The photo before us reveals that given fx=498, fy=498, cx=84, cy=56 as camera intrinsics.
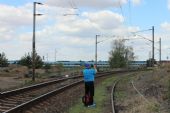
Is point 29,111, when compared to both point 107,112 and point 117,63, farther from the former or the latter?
point 117,63

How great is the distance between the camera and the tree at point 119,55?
518 feet

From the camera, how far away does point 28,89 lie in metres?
30.4

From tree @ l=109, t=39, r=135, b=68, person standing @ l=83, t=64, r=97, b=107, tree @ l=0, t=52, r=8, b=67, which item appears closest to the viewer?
person standing @ l=83, t=64, r=97, b=107

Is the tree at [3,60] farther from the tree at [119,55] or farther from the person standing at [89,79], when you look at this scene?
the person standing at [89,79]

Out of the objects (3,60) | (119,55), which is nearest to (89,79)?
(3,60)

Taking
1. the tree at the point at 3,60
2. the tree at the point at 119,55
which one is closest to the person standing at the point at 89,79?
the tree at the point at 3,60

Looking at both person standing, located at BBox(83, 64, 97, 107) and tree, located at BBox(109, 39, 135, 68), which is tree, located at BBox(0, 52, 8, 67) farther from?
person standing, located at BBox(83, 64, 97, 107)

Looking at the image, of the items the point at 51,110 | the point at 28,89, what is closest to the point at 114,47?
the point at 28,89

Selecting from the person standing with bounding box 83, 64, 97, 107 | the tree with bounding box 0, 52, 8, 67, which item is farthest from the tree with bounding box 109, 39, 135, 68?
the person standing with bounding box 83, 64, 97, 107

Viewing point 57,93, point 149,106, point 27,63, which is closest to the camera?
point 149,106

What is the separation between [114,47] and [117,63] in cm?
1665

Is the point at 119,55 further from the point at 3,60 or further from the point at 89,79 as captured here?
the point at 89,79

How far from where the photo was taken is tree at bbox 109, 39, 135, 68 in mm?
157875

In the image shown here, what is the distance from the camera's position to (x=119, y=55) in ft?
536
